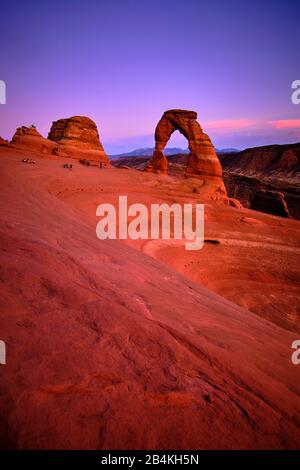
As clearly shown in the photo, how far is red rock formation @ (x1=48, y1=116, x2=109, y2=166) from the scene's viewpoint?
86.4 ft

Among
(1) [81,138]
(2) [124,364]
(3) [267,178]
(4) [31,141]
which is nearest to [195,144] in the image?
(4) [31,141]

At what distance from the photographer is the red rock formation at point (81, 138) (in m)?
26.3

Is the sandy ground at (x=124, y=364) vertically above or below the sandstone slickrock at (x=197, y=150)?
below

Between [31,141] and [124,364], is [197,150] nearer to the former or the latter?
[31,141]

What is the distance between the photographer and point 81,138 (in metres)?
27.5

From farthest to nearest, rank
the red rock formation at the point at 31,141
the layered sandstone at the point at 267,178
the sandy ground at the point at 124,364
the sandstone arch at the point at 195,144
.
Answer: the layered sandstone at the point at 267,178 → the red rock formation at the point at 31,141 → the sandstone arch at the point at 195,144 → the sandy ground at the point at 124,364

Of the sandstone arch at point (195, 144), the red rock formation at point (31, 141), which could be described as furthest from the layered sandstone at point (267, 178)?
the red rock formation at point (31, 141)

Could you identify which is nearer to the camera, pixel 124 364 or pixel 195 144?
pixel 124 364

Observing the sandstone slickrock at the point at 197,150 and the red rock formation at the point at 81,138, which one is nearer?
the sandstone slickrock at the point at 197,150

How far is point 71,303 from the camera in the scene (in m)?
2.17

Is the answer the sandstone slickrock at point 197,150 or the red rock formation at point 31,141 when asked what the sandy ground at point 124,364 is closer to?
the sandstone slickrock at point 197,150

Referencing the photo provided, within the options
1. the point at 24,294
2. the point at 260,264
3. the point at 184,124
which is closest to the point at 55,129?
the point at 184,124

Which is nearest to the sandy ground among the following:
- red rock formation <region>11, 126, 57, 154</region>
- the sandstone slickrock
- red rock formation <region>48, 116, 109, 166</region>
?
the sandstone slickrock

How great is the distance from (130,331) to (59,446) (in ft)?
2.98
